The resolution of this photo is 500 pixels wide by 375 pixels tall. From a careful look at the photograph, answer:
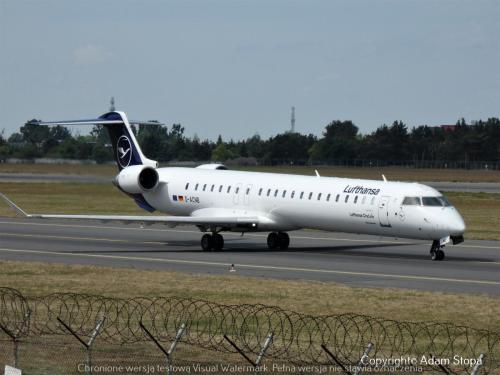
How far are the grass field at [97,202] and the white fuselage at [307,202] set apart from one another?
971 cm

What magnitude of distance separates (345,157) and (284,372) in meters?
148

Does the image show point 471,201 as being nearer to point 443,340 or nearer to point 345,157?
point 443,340

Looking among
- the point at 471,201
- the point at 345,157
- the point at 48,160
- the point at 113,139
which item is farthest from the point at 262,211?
the point at 345,157

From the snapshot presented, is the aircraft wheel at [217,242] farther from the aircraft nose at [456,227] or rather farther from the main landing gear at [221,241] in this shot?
the aircraft nose at [456,227]

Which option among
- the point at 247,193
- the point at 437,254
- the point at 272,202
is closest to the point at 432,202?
the point at 437,254

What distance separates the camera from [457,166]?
150375 mm

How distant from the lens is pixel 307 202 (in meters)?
36.7

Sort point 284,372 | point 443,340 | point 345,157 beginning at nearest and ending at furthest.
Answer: point 284,372 < point 443,340 < point 345,157

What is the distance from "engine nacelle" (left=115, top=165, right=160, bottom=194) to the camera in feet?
135

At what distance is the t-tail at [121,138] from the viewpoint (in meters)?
43.7

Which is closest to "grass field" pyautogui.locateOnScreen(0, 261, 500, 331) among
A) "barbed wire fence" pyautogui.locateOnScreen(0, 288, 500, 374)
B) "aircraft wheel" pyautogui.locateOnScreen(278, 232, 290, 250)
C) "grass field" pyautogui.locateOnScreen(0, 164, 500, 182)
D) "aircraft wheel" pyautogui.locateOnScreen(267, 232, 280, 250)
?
"barbed wire fence" pyautogui.locateOnScreen(0, 288, 500, 374)

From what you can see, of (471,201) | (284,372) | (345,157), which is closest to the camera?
(284,372)

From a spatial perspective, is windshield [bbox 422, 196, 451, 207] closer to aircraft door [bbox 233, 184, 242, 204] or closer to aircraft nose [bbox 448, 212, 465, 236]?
aircraft nose [bbox 448, 212, 465, 236]

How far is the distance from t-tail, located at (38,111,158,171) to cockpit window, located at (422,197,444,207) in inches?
506
